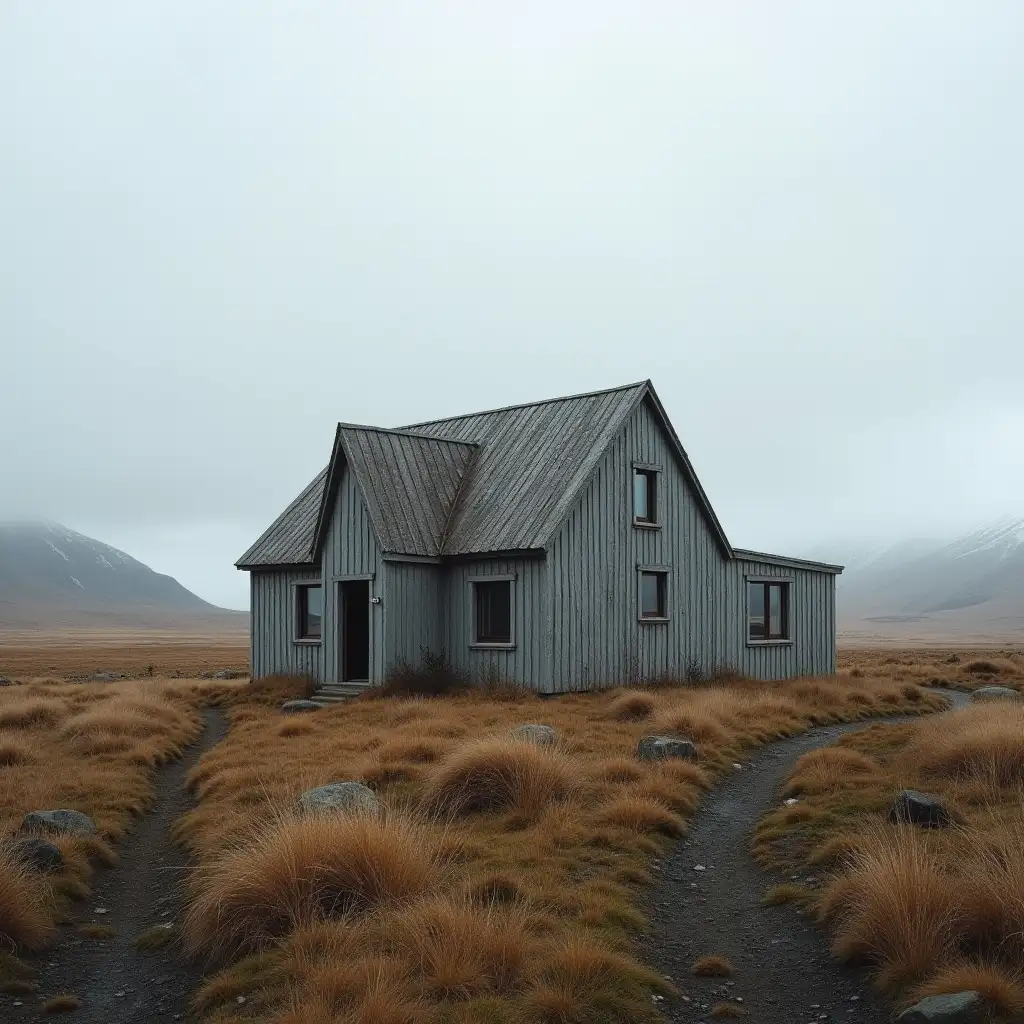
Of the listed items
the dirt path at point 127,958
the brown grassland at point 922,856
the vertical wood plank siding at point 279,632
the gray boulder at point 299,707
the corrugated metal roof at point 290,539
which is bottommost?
the dirt path at point 127,958

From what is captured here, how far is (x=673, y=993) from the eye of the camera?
825cm

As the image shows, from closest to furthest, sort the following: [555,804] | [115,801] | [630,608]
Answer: [555,804] → [115,801] → [630,608]

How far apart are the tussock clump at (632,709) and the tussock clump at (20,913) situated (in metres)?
13.1

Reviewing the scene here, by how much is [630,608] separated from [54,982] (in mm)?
21398

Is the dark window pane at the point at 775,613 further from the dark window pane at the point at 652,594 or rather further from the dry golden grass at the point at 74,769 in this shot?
the dry golden grass at the point at 74,769

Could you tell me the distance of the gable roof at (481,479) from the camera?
28.0 meters

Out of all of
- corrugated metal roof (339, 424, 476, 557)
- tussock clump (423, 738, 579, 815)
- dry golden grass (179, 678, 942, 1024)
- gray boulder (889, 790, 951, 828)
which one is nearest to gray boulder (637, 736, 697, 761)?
dry golden grass (179, 678, 942, 1024)

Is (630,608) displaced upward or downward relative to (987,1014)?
upward

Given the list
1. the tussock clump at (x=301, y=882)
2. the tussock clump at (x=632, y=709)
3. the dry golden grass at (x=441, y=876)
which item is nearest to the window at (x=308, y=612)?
the tussock clump at (x=632, y=709)

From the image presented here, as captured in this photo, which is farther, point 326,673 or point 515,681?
point 326,673

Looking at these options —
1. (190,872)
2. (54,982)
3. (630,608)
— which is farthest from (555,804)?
(630,608)

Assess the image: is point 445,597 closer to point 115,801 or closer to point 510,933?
point 115,801

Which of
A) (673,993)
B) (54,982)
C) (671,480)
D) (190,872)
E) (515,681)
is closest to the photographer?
(673,993)

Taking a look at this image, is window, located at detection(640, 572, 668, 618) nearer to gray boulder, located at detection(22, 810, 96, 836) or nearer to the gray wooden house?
the gray wooden house
